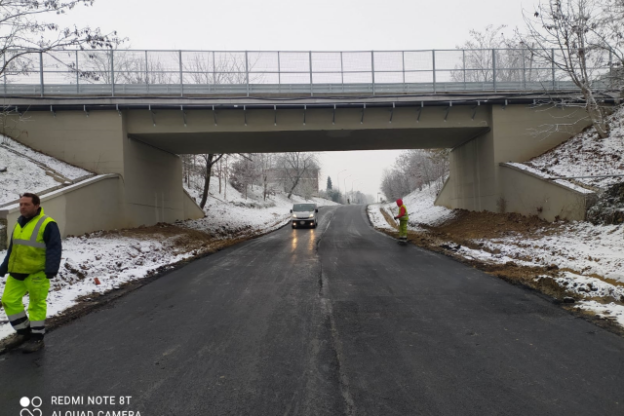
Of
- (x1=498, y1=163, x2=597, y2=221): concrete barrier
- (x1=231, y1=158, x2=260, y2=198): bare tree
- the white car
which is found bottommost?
the white car

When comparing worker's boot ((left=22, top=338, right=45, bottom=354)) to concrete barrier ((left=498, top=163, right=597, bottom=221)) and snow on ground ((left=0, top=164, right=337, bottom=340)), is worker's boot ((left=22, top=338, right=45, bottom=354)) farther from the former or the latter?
concrete barrier ((left=498, top=163, right=597, bottom=221))

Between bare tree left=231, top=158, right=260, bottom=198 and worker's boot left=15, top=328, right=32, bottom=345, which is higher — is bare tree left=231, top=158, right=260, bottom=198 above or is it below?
above

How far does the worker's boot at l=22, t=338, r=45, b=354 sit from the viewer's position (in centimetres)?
458

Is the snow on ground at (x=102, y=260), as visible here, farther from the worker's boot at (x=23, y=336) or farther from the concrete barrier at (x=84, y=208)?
the concrete barrier at (x=84, y=208)

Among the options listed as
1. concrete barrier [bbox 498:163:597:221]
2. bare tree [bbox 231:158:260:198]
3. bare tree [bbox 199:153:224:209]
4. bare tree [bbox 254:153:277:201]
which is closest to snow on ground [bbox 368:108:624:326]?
concrete barrier [bbox 498:163:597:221]

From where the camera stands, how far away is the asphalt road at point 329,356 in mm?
3322

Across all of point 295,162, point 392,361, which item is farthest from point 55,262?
point 295,162

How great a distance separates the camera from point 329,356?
4.29 m

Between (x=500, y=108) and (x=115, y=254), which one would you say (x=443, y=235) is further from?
(x=115, y=254)

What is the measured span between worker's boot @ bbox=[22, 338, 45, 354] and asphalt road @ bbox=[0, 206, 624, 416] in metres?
0.14

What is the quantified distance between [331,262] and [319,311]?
512 centimetres

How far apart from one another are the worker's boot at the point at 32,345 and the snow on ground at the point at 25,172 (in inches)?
324

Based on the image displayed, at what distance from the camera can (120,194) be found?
50.5 ft

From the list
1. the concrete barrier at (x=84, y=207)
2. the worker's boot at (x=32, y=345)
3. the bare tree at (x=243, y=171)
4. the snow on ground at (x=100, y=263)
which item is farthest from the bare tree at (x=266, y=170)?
the worker's boot at (x=32, y=345)
